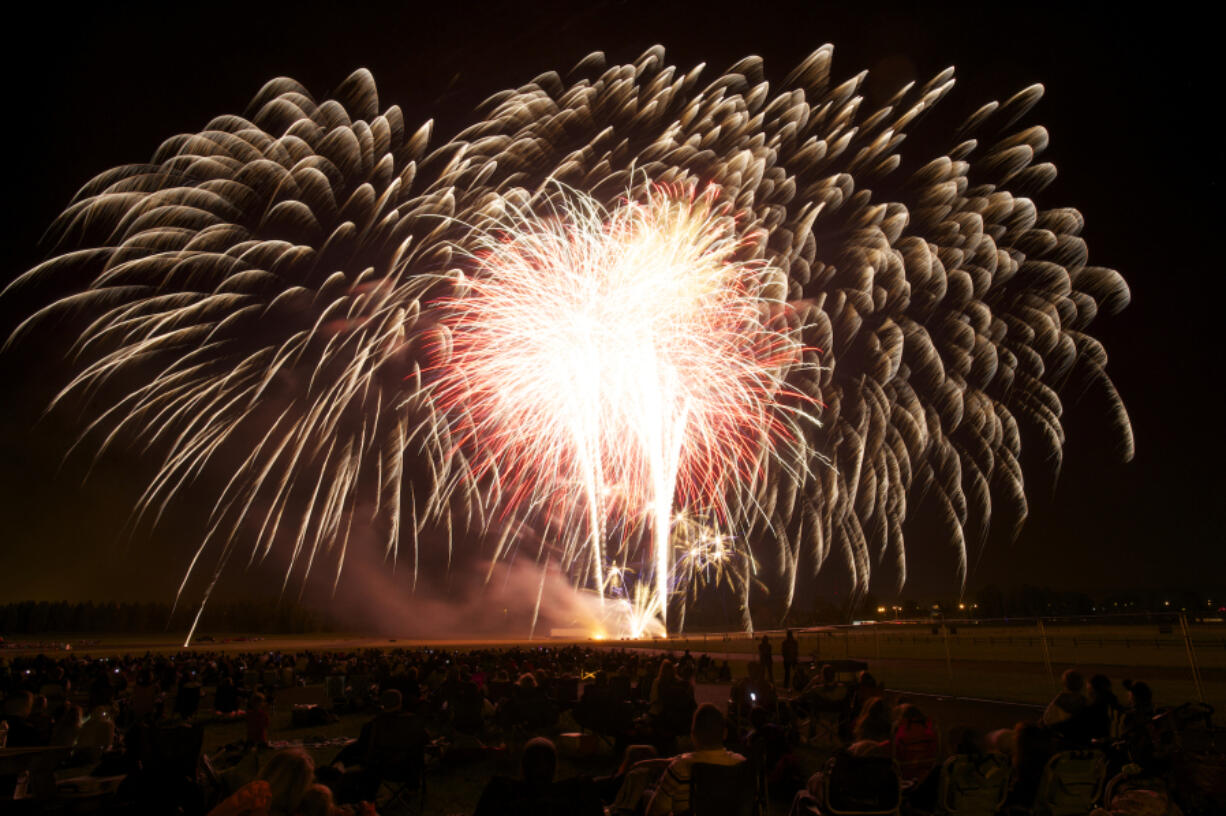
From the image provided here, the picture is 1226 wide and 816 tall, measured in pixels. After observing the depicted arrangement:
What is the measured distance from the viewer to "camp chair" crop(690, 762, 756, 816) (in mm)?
5160

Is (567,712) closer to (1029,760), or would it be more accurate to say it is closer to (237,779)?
(237,779)

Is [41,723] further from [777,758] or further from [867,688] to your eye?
[867,688]

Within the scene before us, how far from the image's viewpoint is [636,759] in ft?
22.0

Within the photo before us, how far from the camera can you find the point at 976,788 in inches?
218

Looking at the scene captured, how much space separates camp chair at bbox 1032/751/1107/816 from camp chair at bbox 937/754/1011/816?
0.58 meters

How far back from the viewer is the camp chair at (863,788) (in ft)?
16.8

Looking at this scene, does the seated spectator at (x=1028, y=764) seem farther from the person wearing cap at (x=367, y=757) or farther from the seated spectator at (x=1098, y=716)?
the person wearing cap at (x=367, y=757)

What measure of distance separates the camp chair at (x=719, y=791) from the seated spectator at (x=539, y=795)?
2.35 feet

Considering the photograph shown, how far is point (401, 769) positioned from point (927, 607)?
139 metres

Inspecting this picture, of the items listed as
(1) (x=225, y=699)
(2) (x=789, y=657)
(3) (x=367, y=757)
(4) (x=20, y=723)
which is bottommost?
(1) (x=225, y=699)

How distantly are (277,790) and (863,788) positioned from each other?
150 inches

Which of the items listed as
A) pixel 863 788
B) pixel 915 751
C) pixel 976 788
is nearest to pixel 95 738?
pixel 863 788

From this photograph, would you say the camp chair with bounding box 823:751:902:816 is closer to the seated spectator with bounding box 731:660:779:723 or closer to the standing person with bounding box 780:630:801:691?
the seated spectator with bounding box 731:660:779:723

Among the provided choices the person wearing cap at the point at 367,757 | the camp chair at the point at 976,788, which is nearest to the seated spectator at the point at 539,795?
the camp chair at the point at 976,788
